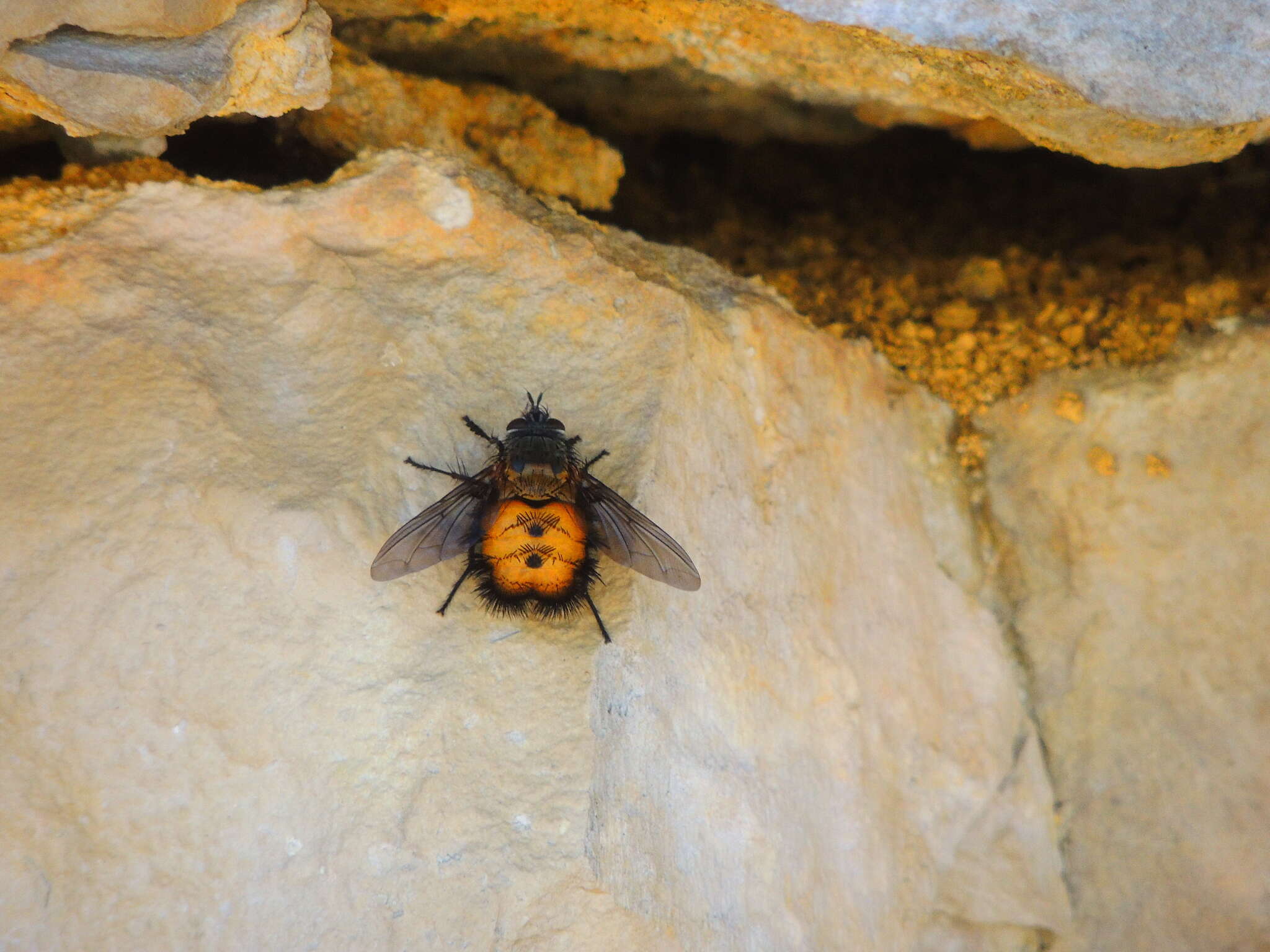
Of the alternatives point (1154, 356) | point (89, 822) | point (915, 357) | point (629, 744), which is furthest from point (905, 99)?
point (89, 822)

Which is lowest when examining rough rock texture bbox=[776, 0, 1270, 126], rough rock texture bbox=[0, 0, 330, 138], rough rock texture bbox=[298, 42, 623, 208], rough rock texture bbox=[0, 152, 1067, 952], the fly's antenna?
rough rock texture bbox=[0, 152, 1067, 952]

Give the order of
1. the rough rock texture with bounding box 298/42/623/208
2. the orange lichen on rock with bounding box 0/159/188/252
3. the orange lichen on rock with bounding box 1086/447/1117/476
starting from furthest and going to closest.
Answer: the orange lichen on rock with bounding box 1086/447/1117/476
the rough rock texture with bounding box 298/42/623/208
the orange lichen on rock with bounding box 0/159/188/252

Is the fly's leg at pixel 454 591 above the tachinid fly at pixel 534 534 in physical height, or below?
below

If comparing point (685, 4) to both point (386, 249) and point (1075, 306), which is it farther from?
point (1075, 306)

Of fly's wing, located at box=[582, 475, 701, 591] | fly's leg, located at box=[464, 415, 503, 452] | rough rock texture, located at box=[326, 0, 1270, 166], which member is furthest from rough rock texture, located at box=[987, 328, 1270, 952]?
fly's leg, located at box=[464, 415, 503, 452]

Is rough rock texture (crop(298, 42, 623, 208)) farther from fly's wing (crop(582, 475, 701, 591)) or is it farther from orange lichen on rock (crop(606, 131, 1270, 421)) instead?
fly's wing (crop(582, 475, 701, 591))

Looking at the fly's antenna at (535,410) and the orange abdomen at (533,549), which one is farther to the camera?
the fly's antenna at (535,410)

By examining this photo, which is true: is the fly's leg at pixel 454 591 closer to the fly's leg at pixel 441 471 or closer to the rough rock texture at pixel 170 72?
the fly's leg at pixel 441 471

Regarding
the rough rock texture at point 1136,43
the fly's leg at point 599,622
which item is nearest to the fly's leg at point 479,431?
the fly's leg at point 599,622
